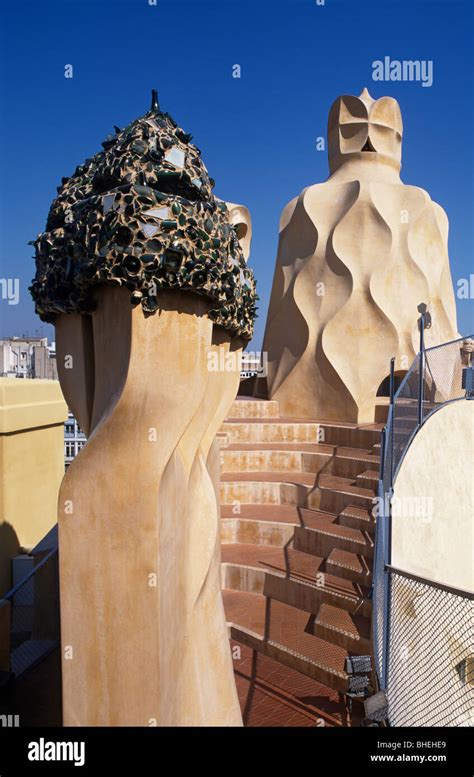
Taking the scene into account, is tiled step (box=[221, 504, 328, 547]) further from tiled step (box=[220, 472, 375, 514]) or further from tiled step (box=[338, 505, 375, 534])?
tiled step (box=[338, 505, 375, 534])

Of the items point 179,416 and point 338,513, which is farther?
point 338,513

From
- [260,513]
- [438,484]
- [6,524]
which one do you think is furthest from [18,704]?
[438,484]

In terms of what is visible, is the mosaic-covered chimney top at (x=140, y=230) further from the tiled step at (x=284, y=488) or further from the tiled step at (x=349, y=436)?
the tiled step at (x=349, y=436)

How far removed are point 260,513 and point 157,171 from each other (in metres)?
6.62

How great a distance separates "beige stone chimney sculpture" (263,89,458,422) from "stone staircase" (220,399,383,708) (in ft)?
6.02

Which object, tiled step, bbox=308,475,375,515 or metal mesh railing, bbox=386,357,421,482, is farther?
tiled step, bbox=308,475,375,515

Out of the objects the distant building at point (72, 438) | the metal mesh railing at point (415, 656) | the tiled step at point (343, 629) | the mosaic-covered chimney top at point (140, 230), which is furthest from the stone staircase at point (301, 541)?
the distant building at point (72, 438)

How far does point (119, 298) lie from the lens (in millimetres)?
2594

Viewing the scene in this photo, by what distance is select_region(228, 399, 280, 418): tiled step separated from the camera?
11992mm

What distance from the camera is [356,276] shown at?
38.8 feet

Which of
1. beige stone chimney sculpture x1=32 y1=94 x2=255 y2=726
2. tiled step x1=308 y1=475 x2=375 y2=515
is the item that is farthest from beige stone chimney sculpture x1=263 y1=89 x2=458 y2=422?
beige stone chimney sculpture x1=32 y1=94 x2=255 y2=726

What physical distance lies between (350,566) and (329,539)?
843 mm

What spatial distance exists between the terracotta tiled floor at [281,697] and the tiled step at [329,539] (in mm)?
1857
